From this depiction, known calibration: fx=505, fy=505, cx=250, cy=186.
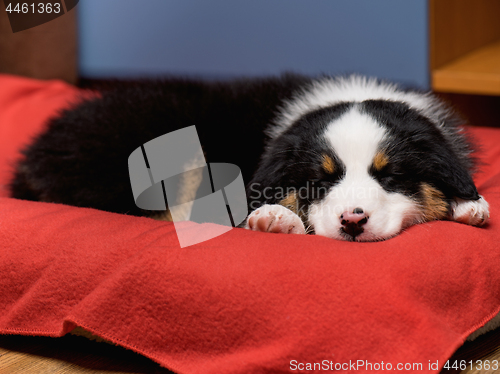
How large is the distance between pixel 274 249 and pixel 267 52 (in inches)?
106

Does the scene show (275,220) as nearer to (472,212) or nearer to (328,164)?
(328,164)

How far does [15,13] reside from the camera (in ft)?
12.6

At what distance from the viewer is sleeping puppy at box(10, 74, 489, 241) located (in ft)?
5.85

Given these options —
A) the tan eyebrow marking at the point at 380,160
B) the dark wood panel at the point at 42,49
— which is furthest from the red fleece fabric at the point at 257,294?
A: the dark wood panel at the point at 42,49

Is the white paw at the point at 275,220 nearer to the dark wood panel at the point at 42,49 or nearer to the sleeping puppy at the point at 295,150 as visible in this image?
the sleeping puppy at the point at 295,150

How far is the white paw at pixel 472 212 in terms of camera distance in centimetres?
174

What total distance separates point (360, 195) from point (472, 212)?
1.32 ft

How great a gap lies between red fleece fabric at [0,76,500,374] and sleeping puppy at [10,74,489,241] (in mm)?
140

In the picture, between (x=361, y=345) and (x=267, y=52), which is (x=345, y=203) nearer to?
(x=361, y=345)

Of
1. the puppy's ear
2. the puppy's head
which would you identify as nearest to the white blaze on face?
the puppy's head

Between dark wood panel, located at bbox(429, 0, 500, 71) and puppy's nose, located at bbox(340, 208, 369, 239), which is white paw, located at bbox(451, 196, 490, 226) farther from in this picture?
dark wood panel, located at bbox(429, 0, 500, 71)

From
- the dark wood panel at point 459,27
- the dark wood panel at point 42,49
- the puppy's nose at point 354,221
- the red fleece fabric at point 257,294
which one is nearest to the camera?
the red fleece fabric at point 257,294

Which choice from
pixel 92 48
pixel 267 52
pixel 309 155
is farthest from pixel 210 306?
pixel 92 48

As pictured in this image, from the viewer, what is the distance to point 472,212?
1.74m
